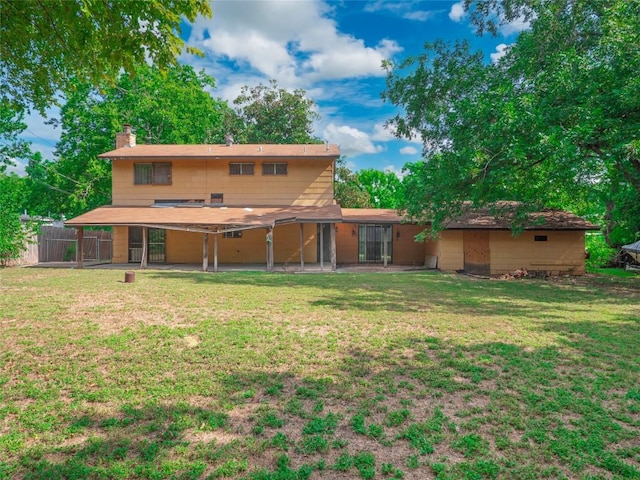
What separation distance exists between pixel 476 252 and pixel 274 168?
9927mm

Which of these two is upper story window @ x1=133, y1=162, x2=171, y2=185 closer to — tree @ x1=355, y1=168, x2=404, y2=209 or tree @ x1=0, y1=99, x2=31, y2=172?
tree @ x1=0, y1=99, x2=31, y2=172

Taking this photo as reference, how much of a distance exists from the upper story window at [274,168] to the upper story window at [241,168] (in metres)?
0.67

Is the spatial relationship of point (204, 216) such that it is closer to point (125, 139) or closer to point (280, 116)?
point (125, 139)

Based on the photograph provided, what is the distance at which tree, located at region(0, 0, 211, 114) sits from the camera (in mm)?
4367

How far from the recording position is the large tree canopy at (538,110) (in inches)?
397

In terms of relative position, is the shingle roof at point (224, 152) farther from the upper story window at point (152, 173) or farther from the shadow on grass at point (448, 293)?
the shadow on grass at point (448, 293)

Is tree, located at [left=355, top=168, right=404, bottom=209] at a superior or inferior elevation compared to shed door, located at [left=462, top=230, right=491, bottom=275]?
superior

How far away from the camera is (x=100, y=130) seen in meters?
25.0

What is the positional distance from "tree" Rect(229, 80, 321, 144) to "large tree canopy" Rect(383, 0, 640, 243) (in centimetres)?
1216

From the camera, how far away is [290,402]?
3.92 m

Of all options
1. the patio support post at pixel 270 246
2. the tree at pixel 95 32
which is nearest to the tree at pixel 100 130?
the patio support post at pixel 270 246

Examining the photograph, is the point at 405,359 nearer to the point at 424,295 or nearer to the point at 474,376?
the point at 474,376

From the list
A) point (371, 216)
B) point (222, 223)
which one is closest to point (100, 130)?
point (222, 223)

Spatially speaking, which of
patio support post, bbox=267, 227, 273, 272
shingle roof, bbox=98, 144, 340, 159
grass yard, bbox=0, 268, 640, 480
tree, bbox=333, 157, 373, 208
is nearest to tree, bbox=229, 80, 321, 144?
tree, bbox=333, 157, 373, 208
